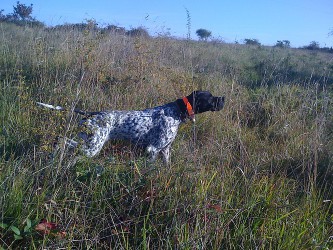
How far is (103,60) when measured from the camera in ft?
21.8

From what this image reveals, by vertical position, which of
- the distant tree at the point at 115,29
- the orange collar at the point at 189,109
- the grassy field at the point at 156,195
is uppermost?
the distant tree at the point at 115,29

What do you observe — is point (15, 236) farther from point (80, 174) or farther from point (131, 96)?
point (131, 96)

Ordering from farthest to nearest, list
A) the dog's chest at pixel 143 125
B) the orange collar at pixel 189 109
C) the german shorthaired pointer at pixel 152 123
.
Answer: the orange collar at pixel 189 109 → the dog's chest at pixel 143 125 → the german shorthaired pointer at pixel 152 123

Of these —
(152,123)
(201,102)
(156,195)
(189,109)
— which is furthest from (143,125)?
(156,195)

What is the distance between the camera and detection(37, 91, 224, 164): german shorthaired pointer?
4.08 meters

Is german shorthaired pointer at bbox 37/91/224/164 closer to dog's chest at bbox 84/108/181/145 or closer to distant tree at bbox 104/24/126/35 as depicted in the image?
dog's chest at bbox 84/108/181/145

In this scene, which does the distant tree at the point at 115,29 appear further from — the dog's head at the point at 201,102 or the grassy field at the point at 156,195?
the dog's head at the point at 201,102

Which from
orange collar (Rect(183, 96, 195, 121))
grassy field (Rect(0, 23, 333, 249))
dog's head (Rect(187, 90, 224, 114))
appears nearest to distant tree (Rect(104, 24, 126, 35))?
grassy field (Rect(0, 23, 333, 249))

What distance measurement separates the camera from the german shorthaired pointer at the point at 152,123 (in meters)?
4.08

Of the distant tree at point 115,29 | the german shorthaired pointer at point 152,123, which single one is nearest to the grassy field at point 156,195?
the german shorthaired pointer at point 152,123

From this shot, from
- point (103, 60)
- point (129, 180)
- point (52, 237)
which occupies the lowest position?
point (52, 237)

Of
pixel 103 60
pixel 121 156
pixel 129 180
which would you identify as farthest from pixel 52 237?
pixel 103 60

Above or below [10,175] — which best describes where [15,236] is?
below

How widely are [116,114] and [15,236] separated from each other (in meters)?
2.13
